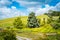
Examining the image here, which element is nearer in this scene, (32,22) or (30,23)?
(32,22)

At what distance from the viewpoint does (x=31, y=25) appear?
161 meters

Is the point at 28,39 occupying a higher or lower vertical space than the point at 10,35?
lower

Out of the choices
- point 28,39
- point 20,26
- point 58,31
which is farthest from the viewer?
point 20,26

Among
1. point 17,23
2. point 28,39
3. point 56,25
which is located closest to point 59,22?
point 56,25

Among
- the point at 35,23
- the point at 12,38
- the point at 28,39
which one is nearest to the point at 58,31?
the point at 35,23

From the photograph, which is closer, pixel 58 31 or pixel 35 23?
pixel 58 31

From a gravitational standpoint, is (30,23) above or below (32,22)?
below

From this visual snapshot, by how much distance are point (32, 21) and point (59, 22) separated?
75.6 feet

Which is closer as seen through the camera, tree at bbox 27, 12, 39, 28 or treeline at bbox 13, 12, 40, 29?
treeline at bbox 13, 12, 40, 29

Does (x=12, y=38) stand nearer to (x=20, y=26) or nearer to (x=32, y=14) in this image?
(x=20, y=26)

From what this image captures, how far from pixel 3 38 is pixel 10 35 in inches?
101

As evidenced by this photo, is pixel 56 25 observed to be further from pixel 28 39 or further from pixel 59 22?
pixel 28 39

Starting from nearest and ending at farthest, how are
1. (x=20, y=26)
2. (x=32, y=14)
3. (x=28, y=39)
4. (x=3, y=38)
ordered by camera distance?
(x=3, y=38), (x=28, y=39), (x=20, y=26), (x=32, y=14)

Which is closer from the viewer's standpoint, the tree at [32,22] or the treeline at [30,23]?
the treeline at [30,23]
